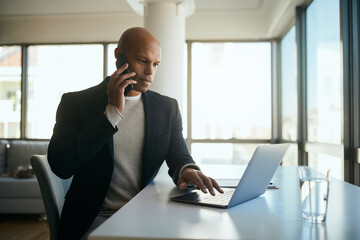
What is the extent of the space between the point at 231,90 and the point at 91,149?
458 cm

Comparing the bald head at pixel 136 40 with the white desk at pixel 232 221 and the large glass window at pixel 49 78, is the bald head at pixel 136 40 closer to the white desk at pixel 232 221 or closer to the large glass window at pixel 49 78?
the white desk at pixel 232 221

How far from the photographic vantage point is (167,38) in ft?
14.0

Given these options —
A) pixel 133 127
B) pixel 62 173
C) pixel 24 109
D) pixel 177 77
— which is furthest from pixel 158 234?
pixel 24 109

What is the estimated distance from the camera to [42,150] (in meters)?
4.66

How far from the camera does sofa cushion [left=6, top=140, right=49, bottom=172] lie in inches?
183

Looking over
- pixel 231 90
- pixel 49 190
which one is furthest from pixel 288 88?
pixel 49 190

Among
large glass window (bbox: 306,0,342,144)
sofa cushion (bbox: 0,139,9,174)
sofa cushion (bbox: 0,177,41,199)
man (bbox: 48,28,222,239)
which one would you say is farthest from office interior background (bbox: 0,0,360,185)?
man (bbox: 48,28,222,239)

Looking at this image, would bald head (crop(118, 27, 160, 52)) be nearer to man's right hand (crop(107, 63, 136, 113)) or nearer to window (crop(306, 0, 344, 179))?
man's right hand (crop(107, 63, 136, 113))

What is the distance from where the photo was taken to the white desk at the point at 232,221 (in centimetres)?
75

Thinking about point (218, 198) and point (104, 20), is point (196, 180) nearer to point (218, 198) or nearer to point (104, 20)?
point (218, 198)

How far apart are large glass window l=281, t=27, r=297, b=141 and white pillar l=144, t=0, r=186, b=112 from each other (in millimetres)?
1512

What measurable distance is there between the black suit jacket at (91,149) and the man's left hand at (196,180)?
0.25 ft

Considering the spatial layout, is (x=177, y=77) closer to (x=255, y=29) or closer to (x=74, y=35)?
(x=255, y=29)

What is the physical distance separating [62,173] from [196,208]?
0.60 meters
